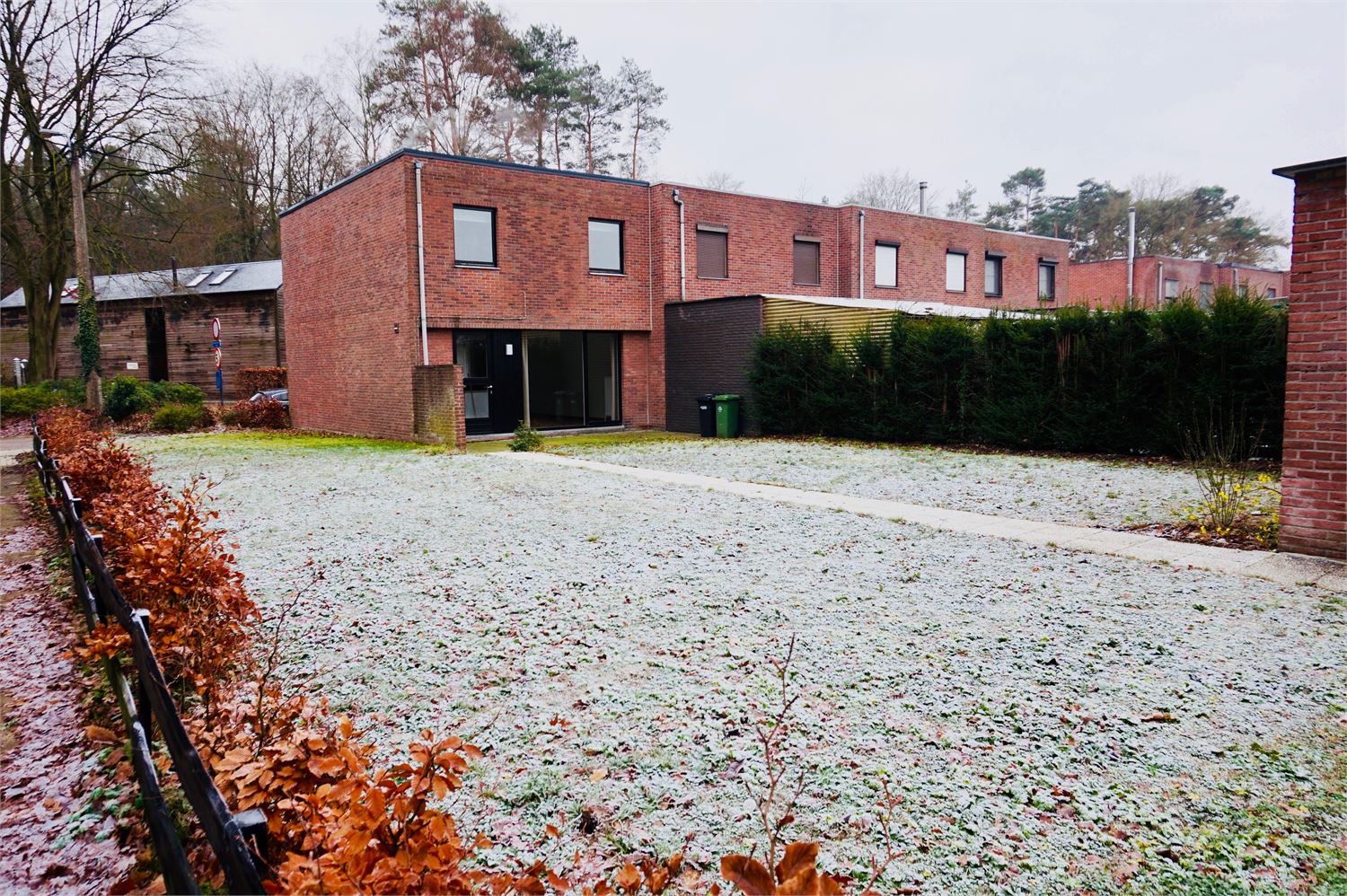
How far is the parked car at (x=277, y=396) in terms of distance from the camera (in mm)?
23781

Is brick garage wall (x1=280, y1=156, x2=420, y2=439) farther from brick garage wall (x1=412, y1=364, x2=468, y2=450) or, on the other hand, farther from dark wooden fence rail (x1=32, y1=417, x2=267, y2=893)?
dark wooden fence rail (x1=32, y1=417, x2=267, y2=893)

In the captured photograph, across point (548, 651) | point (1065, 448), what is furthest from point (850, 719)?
point (1065, 448)

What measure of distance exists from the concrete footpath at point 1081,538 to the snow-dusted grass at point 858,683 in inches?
11.9

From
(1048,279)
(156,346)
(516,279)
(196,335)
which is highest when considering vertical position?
(1048,279)

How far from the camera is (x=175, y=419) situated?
21.3m

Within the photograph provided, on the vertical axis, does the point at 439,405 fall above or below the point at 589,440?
above

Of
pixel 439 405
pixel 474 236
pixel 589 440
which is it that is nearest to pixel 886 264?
pixel 589 440

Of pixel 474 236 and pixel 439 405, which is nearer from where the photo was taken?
pixel 439 405

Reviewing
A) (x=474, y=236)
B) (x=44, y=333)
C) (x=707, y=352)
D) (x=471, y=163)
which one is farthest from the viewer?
(x=44, y=333)

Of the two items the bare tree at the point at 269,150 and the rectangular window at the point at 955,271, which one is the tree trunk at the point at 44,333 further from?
the rectangular window at the point at 955,271

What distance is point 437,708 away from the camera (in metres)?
3.55

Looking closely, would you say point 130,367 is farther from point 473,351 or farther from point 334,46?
point 473,351

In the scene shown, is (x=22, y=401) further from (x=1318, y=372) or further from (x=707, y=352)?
(x=1318, y=372)

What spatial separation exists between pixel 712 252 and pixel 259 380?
17261 millimetres
